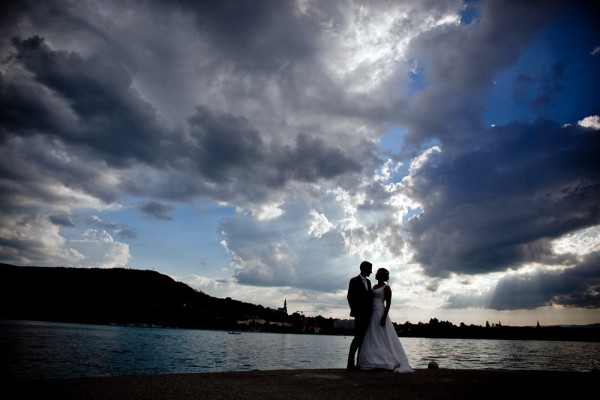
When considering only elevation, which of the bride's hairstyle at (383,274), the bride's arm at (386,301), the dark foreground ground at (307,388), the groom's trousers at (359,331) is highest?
the bride's hairstyle at (383,274)

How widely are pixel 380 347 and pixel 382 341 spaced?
181 millimetres

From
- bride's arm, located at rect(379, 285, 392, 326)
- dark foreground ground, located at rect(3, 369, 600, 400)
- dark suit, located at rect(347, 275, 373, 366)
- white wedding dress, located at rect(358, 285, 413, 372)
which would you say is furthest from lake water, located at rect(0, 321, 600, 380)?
dark foreground ground, located at rect(3, 369, 600, 400)

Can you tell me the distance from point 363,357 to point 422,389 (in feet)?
12.3

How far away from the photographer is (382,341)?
9125 mm

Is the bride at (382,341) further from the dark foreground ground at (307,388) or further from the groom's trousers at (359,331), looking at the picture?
the dark foreground ground at (307,388)

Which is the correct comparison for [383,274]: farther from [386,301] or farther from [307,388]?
[307,388]

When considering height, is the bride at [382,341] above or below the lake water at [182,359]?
above

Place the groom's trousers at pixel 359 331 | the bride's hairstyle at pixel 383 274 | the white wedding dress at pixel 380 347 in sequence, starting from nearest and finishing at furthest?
the white wedding dress at pixel 380 347 → the groom's trousers at pixel 359 331 → the bride's hairstyle at pixel 383 274

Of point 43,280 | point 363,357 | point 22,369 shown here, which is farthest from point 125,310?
point 363,357

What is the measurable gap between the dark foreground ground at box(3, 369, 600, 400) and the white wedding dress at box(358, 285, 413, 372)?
195 centimetres

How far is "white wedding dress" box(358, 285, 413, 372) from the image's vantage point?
8.76 meters

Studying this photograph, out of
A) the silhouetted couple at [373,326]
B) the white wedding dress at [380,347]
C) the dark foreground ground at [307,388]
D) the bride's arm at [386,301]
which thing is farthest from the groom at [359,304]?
the dark foreground ground at [307,388]

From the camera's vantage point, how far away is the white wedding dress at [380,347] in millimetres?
8762

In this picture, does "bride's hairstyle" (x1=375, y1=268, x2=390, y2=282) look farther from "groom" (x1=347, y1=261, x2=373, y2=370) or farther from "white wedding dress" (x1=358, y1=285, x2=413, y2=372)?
"groom" (x1=347, y1=261, x2=373, y2=370)
